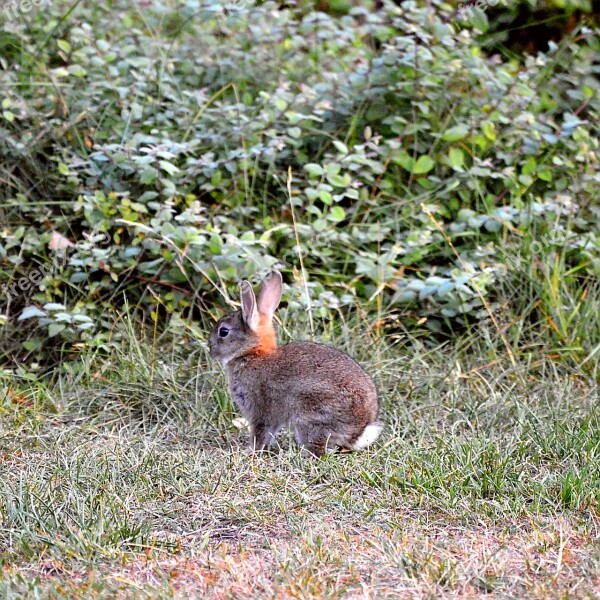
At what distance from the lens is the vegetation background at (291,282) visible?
4129 millimetres

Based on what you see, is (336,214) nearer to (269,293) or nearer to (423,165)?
(423,165)

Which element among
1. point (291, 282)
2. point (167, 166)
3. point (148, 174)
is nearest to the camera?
point (167, 166)

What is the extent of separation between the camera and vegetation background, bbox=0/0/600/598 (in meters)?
4.13

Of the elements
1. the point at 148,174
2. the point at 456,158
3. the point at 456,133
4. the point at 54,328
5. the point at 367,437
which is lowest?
the point at 54,328

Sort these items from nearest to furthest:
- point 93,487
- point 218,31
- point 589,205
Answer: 1. point 93,487
2. point 589,205
3. point 218,31

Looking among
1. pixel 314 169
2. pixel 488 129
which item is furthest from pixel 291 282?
pixel 488 129

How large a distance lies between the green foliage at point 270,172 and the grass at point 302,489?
493 mm

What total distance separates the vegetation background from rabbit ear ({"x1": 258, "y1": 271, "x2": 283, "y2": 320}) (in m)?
0.51

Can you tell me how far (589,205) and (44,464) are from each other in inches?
161

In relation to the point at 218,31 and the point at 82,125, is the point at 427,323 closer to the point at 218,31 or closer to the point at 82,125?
the point at 82,125

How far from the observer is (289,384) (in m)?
5.35

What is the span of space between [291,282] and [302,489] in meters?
2.48

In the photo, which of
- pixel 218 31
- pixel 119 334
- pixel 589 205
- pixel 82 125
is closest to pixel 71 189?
pixel 82 125

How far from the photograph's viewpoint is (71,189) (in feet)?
22.4
